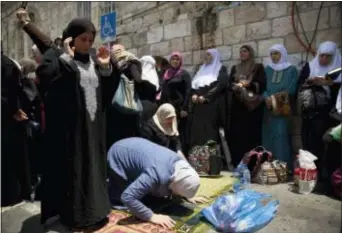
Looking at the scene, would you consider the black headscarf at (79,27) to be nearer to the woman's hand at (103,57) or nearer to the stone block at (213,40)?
the woman's hand at (103,57)

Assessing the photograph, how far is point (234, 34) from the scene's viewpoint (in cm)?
534

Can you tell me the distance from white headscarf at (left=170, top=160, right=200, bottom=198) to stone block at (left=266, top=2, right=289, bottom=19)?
10.0ft

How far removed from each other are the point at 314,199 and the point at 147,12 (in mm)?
5009

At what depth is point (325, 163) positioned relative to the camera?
365cm

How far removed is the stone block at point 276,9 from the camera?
4680 mm

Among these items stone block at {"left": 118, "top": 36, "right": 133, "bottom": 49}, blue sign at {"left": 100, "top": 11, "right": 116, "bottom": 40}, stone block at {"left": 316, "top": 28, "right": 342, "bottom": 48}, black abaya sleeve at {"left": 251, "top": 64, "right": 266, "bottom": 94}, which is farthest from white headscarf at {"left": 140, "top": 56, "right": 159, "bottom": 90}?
stone block at {"left": 118, "top": 36, "right": 133, "bottom": 49}

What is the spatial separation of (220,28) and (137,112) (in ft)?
9.63

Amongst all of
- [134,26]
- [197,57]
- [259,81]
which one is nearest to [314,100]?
[259,81]

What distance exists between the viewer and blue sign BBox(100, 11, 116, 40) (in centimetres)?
488

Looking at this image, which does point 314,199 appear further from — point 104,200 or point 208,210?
point 104,200

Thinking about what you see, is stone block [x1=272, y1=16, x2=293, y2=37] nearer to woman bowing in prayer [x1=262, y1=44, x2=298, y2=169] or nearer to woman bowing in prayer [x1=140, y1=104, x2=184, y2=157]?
woman bowing in prayer [x1=262, y1=44, x2=298, y2=169]

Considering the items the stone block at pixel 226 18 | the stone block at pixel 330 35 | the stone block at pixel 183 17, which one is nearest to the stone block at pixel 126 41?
the stone block at pixel 183 17

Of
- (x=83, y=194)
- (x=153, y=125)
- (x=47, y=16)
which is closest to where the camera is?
(x=83, y=194)

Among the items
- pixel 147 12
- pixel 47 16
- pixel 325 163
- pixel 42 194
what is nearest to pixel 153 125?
pixel 42 194
